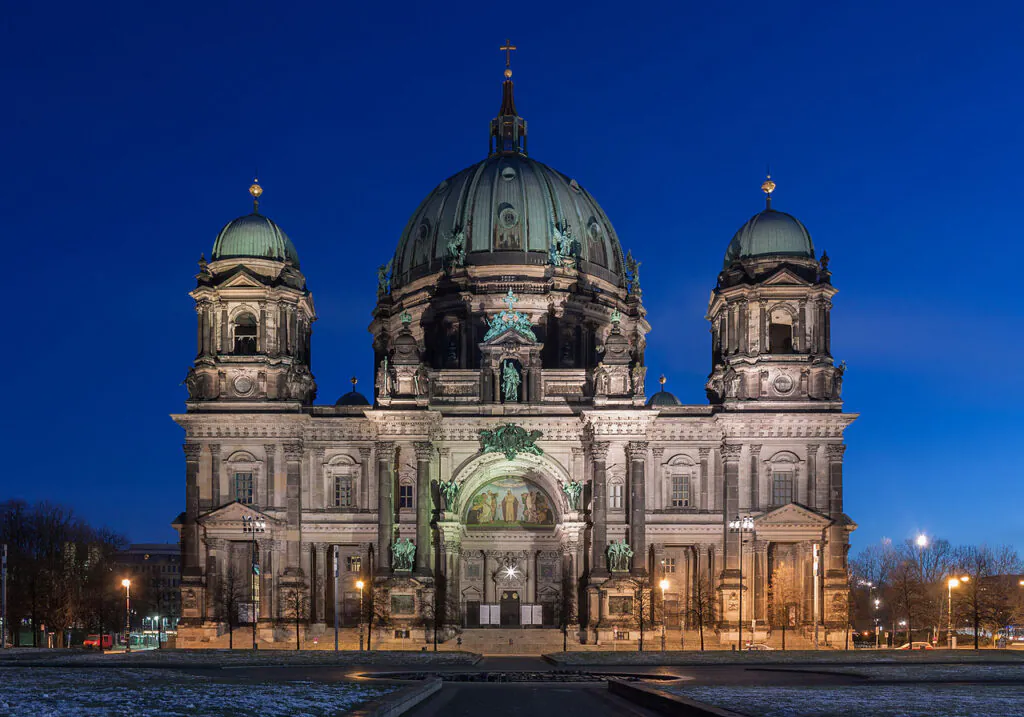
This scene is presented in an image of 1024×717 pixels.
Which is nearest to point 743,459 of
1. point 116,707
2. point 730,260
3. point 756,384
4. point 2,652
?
point 756,384

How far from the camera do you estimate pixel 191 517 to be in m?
90.6

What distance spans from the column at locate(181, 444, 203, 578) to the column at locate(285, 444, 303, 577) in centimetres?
575

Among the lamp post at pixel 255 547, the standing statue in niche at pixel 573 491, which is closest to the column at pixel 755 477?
the standing statue in niche at pixel 573 491

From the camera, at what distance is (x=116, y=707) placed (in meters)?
29.1

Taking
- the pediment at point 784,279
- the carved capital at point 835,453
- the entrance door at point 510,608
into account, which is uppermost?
the pediment at point 784,279

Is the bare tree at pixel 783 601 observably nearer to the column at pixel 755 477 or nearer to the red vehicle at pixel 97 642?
the column at pixel 755 477

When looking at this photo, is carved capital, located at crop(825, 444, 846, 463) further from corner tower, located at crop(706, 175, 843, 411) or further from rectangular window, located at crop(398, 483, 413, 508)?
rectangular window, located at crop(398, 483, 413, 508)

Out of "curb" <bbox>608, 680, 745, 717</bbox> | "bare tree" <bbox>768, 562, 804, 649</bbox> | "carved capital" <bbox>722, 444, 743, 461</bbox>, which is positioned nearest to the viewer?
"curb" <bbox>608, 680, 745, 717</bbox>

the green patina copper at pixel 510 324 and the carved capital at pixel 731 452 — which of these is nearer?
the carved capital at pixel 731 452

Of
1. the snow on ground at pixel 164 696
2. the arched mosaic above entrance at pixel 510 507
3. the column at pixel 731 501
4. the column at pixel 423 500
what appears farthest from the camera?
the arched mosaic above entrance at pixel 510 507

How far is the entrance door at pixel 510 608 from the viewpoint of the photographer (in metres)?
95.9

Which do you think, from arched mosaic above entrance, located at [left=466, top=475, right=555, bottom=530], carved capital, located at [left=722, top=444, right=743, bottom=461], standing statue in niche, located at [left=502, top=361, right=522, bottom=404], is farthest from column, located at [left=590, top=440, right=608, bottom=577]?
carved capital, located at [left=722, top=444, right=743, bottom=461]

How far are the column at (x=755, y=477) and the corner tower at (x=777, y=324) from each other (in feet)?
9.76

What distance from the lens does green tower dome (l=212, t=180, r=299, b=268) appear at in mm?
95312
